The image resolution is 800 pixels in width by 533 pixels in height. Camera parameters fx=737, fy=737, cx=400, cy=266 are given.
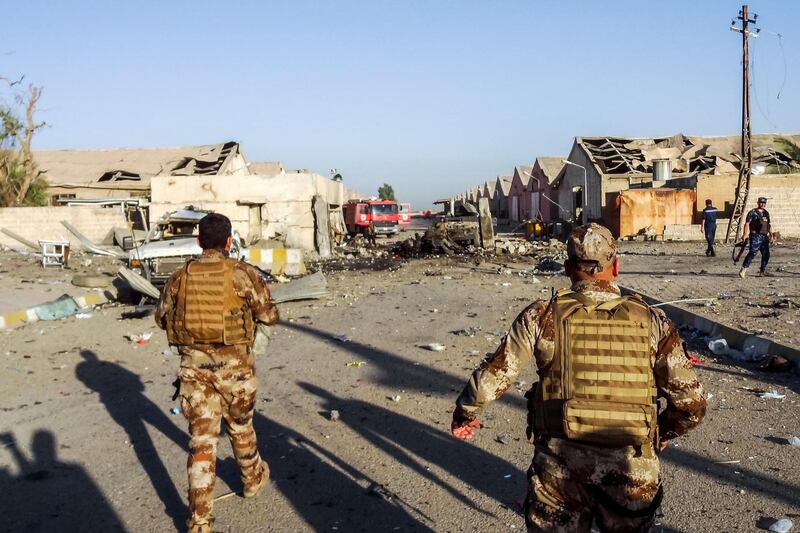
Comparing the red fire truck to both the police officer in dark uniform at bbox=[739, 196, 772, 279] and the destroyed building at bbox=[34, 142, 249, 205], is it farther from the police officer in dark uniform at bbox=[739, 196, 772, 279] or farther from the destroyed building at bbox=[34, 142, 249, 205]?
the police officer in dark uniform at bbox=[739, 196, 772, 279]

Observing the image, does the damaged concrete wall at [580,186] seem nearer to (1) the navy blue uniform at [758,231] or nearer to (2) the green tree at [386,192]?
(1) the navy blue uniform at [758,231]

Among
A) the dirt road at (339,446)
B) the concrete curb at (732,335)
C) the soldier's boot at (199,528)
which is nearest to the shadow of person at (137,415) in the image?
the dirt road at (339,446)

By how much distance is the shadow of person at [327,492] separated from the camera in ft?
12.8

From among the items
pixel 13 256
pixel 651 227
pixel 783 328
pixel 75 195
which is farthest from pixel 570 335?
pixel 75 195

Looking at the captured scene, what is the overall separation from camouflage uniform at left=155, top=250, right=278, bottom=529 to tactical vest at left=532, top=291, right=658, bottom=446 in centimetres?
200

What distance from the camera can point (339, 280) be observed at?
17266mm

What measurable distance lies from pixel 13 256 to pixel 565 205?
27893 millimetres

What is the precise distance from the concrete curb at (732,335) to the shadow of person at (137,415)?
557 cm

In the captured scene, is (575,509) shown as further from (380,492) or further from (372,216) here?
(372,216)

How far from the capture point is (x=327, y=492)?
436 cm

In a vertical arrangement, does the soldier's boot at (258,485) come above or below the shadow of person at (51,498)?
above

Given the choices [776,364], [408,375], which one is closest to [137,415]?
[408,375]

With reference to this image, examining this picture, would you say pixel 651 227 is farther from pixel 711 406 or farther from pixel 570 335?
pixel 570 335

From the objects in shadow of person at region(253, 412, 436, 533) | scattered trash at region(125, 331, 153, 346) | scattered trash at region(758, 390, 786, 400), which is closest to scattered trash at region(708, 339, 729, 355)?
scattered trash at region(758, 390, 786, 400)
